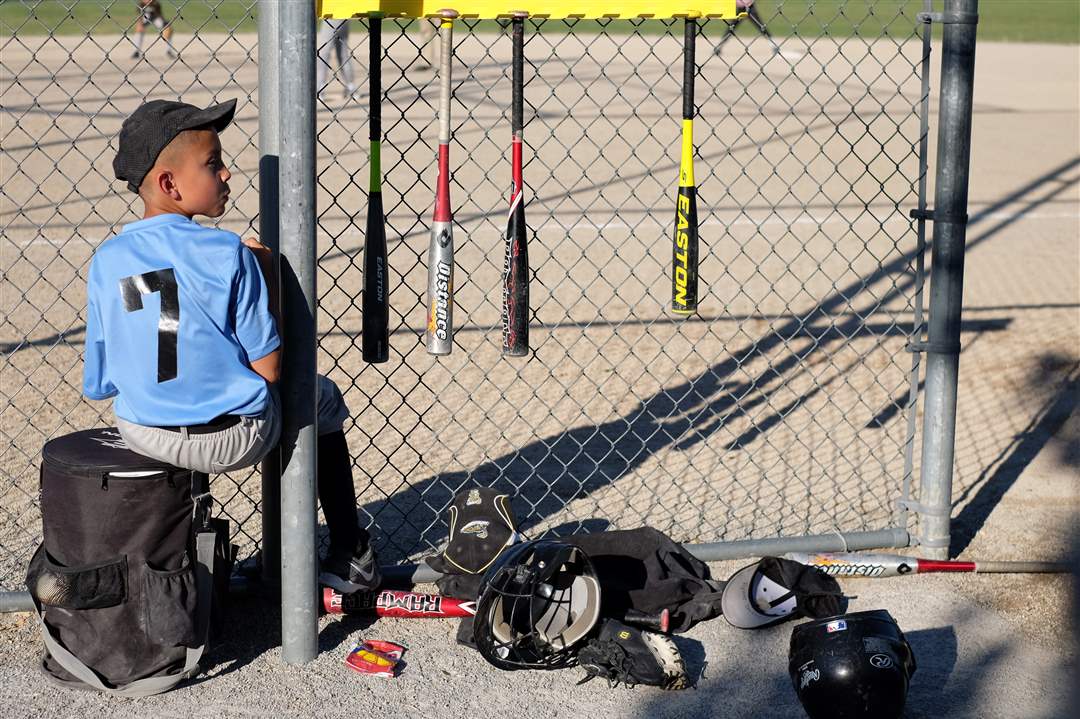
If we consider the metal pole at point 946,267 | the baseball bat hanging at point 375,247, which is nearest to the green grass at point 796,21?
the metal pole at point 946,267

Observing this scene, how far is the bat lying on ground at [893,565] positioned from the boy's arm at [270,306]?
195cm

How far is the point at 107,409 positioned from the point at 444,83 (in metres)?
2.94

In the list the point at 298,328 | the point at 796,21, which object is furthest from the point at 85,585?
the point at 796,21

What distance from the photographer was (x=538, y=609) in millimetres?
3582

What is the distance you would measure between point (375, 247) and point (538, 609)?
1.18 m

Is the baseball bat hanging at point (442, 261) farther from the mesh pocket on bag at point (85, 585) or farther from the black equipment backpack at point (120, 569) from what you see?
the mesh pocket on bag at point (85, 585)

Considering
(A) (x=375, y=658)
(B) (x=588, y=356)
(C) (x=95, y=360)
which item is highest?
(C) (x=95, y=360)

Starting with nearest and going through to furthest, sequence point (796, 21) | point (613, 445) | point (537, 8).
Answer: point (537, 8) → point (613, 445) → point (796, 21)

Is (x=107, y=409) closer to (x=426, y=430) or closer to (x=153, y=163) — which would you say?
(x=426, y=430)

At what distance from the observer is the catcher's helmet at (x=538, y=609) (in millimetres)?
3537

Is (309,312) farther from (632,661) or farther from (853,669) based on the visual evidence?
(853,669)

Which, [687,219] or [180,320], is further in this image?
[687,219]

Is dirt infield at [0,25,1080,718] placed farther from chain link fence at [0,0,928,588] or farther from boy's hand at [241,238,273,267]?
boy's hand at [241,238,273,267]

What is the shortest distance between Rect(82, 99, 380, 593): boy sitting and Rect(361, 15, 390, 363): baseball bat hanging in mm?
377
